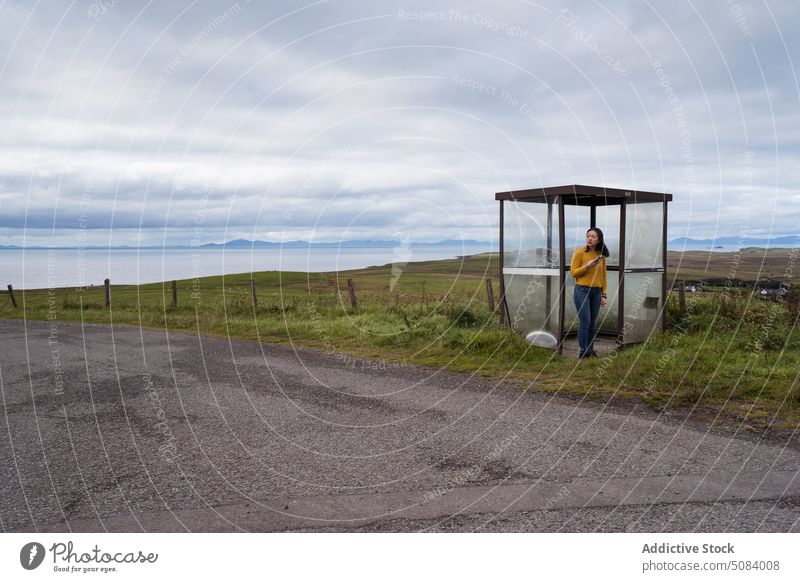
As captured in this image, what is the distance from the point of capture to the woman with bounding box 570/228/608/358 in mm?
9828

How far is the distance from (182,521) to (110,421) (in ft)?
11.1

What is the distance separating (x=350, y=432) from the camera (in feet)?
21.6

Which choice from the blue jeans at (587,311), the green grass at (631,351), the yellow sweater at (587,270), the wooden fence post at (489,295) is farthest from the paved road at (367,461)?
the wooden fence post at (489,295)

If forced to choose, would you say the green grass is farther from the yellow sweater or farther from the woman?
the yellow sweater

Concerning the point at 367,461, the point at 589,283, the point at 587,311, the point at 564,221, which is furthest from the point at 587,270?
the point at 367,461

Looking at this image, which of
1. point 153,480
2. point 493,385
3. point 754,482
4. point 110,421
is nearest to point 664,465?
point 754,482

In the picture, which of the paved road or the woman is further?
the woman

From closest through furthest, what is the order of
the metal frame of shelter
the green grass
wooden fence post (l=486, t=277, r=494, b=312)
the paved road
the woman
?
1. the paved road
2. the green grass
3. the woman
4. the metal frame of shelter
5. wooden fence post (l=486, t=277, r=494, b=312)

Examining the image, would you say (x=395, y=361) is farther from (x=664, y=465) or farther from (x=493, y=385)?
(x=664, y=465)

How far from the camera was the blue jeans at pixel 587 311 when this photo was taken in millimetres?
9914

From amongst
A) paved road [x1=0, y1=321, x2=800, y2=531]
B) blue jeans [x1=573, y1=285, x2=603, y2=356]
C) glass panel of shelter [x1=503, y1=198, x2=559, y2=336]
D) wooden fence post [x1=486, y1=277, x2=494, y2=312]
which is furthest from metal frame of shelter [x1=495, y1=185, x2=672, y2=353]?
wooden fence post [x1=486, y1=277, x2=494, y2=312]

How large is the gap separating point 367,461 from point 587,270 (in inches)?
226

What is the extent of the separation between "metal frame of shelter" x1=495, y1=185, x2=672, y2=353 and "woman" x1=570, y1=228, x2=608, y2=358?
66 centimetres

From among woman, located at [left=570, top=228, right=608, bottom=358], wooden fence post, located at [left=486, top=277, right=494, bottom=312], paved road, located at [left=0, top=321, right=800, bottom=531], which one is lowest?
paved road, located at [left=0, top=321, right=800, bottom=531]
